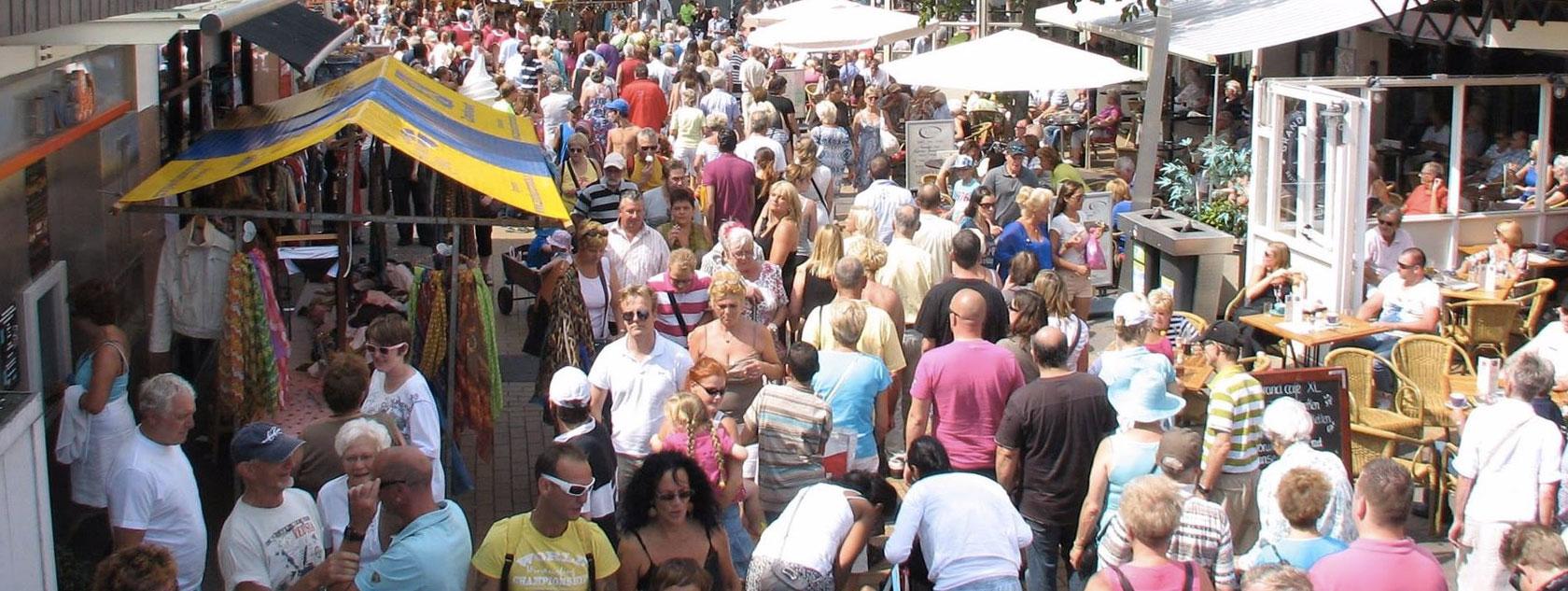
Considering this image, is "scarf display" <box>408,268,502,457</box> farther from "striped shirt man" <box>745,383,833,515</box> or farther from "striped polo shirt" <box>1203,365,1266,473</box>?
"striped polo shirt" <box>1203,365,1266,473</box>

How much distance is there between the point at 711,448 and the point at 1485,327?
664cm

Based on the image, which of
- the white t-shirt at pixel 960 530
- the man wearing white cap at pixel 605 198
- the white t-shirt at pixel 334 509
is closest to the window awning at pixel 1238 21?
the man wearing white cap at pixel 605 198

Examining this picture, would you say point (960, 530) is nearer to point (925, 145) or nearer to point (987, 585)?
point (987, 585)

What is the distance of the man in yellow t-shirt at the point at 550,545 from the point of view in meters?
5.30

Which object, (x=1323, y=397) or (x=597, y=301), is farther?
(x=597, y=301)

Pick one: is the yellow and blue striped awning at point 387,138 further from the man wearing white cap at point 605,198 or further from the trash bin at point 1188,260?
the trash bin at point 1188,260

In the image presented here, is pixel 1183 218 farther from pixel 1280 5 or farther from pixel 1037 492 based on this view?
pixel 1037 492

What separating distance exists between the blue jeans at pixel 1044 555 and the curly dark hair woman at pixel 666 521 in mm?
1623

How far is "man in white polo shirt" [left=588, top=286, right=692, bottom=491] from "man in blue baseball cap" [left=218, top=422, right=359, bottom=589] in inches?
73.7

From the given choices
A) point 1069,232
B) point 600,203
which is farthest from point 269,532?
point 1069,232

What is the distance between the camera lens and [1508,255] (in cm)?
1153

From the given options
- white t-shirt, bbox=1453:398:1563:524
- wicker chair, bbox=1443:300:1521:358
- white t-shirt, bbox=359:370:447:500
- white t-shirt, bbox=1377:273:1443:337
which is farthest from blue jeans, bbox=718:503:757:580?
wicker chair, bbox=1443:300:1521:358

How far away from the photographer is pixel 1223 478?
7.00 metres

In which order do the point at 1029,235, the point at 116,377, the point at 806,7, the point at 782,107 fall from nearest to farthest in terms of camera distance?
the point at 116,377, the point at 1029,235, the point at 782,107, the point at 806,7
